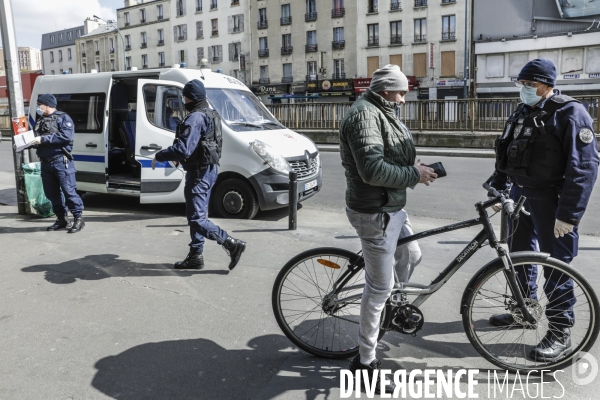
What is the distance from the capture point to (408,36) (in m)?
46.5

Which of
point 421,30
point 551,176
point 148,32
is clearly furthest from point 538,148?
point 148,32

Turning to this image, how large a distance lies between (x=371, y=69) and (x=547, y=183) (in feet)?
153

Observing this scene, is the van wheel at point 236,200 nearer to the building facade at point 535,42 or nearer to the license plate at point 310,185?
the license plate at point 310,185

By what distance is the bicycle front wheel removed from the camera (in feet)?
10.5

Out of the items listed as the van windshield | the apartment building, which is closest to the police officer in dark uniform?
the van windshield

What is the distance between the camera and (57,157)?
7027 millimetres

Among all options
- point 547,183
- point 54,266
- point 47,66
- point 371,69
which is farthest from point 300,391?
point 47,66

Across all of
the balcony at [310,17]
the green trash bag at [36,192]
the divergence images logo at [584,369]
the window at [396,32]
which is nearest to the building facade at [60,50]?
the balcony at [310,17]

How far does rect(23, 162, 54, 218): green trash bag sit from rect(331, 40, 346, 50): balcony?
44.3 m

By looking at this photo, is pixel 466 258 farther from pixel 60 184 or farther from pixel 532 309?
pixel 60 184

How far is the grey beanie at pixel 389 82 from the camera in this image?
2965 millimetres

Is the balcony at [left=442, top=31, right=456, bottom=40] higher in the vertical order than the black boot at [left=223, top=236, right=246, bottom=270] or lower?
higher

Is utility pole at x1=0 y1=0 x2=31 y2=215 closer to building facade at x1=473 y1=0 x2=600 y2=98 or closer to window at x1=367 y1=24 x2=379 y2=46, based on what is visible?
building facade at x1=473 y1=0 x2=600 y2=98

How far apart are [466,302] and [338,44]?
49.0 metres
